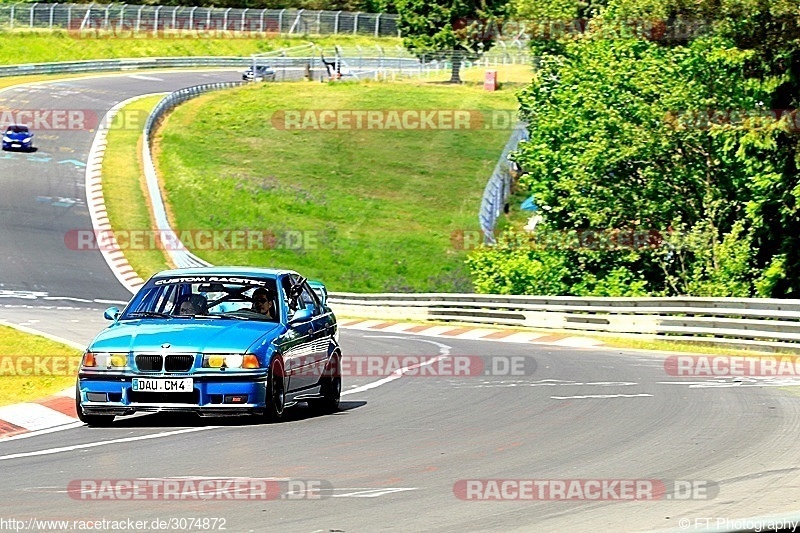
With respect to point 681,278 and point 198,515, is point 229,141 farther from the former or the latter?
point 198,515

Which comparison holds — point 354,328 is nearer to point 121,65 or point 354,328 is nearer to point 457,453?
point 457,453

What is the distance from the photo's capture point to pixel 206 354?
38.7ft

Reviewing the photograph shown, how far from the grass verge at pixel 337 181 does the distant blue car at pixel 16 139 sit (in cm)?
543

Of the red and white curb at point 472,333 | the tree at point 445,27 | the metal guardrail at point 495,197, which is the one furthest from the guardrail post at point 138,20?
the red and white curb at point 472,333

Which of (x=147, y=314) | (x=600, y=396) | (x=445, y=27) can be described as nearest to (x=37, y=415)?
(x=147, y=314)

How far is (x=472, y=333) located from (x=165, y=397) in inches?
742

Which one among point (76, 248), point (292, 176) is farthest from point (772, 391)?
point (292, 176)

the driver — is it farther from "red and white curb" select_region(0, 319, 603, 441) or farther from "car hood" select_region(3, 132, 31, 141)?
"car hood" select_region(3, 132, 31, 141)

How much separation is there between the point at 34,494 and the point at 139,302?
4910 mm

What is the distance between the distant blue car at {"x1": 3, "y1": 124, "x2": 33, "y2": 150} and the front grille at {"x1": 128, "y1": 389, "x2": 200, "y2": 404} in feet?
154

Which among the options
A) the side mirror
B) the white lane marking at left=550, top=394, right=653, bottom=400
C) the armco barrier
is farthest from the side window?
the armco barrier

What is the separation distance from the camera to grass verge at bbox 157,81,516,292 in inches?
1868

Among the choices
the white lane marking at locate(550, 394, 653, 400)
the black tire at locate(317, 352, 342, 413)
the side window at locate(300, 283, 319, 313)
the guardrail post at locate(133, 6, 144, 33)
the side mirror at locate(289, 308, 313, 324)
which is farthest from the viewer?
the guardrail post at locate(133, 6, 144, 33)

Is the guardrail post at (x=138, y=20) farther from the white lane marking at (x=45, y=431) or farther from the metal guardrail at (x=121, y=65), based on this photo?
the white lane marking at (x=45, y=431)
